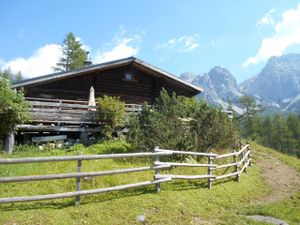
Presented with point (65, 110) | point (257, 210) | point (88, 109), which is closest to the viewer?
point (257, 210)

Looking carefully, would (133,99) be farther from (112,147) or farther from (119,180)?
(119,180)

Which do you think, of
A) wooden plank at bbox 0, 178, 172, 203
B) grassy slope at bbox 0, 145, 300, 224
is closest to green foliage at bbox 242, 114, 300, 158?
grassy slope at bbox 0, 145, 300, 224

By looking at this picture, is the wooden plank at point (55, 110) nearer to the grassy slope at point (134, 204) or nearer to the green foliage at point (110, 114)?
the green foliage at point (110, 114)

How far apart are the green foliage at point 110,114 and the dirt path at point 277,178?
815cm

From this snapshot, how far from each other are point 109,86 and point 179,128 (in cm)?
1197

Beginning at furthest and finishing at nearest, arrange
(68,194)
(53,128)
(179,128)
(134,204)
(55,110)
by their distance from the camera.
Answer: (55,110)
(53,128)
(179,128)
(134,204)
(68,194)

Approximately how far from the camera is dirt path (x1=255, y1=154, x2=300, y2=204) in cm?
1453

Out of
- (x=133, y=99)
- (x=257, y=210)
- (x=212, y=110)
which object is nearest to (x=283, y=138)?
(x=133, y=99)

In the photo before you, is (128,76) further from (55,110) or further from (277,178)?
(277,178)

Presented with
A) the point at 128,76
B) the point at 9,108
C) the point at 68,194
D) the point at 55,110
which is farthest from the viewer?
the point at 128,76

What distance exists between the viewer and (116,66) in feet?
87.1

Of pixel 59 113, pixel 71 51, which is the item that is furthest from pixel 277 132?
pixel 59 113

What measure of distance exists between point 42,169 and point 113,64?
13.5 meters

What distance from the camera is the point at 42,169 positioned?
13148 millimetres
